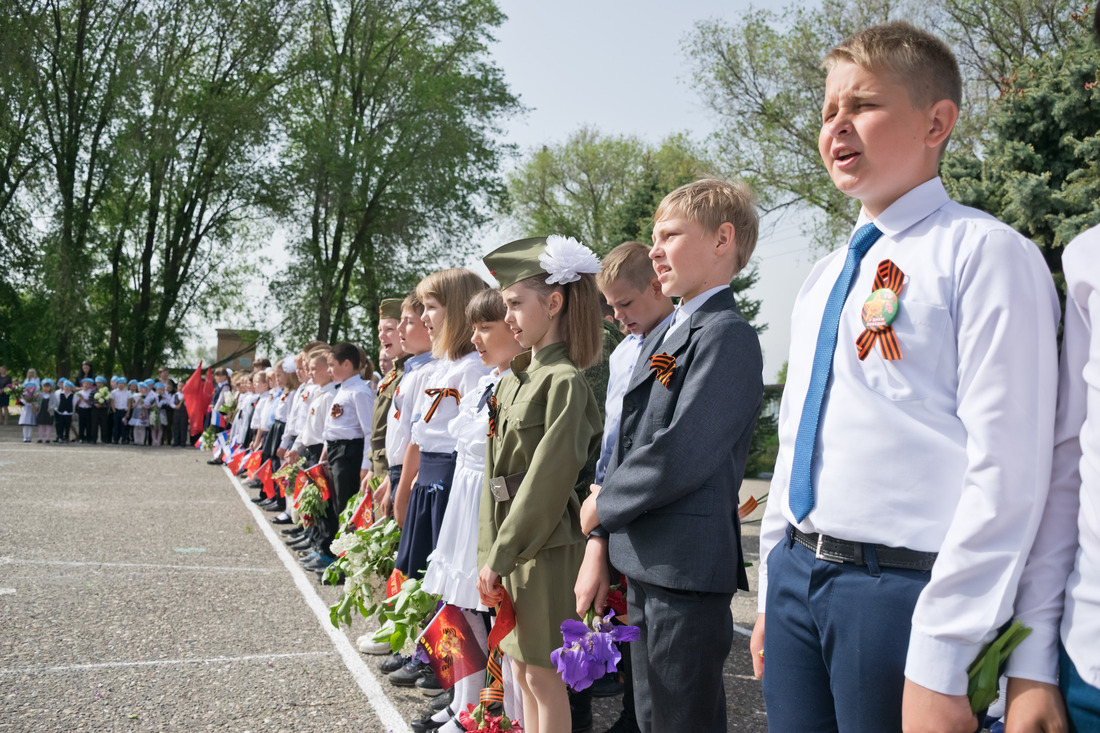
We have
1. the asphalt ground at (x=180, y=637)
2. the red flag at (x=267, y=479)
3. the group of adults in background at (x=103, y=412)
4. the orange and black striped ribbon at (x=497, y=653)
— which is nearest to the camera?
the orange and black striped ribbon at (x=497, y=653)

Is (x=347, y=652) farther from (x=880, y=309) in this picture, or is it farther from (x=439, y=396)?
(x=880, y=309)

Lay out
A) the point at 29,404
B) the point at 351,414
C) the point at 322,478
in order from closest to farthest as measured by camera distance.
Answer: the point at 351,414 < the point at 322,478 < the point at 29,404

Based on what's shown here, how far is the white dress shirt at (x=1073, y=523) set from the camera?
146 centimetres

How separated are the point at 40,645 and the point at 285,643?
4.72 ft

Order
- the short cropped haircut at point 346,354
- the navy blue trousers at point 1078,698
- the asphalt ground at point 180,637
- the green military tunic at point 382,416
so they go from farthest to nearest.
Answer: the short cropped haircut at point 346,354, the green military tunic at point 382,416, the asphalt ground at point 180,637, the navy blue trousers at point 1078,698

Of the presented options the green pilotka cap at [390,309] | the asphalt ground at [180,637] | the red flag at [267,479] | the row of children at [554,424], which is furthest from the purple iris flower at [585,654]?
the red flag at [267,479]

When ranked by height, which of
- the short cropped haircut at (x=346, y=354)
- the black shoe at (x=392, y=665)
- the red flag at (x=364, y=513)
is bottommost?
the black shoe at (x=392, y=665)

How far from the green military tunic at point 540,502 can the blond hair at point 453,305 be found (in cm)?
142

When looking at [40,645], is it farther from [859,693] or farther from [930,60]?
[930,60]

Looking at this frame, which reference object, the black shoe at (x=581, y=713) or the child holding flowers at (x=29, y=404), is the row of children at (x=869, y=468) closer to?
the black shoe at (x=581, y=713)

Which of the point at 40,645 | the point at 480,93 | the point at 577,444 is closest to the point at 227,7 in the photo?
the point at 480,93

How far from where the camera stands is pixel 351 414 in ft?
26.6

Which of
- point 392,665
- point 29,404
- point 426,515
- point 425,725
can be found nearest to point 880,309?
point 425,725

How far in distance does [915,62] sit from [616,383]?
268cm
